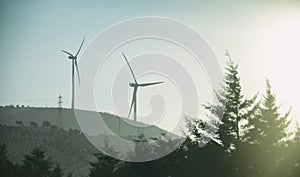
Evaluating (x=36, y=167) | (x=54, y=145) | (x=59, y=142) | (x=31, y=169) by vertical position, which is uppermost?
(x=59, y=142)

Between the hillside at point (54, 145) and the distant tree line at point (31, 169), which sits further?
the hillside at point (54, 145)

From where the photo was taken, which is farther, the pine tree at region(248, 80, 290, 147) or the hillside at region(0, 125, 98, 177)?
the hillside at region(0, 125, 98, 177)

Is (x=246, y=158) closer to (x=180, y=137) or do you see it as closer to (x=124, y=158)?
(x=180, y=137)

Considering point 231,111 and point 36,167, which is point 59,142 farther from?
point 231,111

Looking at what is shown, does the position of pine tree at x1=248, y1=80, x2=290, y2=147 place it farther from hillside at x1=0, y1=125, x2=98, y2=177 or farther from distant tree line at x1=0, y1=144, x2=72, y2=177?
hillside at x1=0, y1=125, x2=98, y2=177

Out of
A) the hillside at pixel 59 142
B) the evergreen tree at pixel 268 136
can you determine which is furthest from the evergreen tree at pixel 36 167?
the evergreen tree at pixel 268 136

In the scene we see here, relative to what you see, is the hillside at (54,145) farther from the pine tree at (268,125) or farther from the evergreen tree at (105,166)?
the pine tree at (268,125)

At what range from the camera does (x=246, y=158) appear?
106 ft

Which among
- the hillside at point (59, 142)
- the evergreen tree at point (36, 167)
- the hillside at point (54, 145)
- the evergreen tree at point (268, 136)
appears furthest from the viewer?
the hillside at point (54, 145)

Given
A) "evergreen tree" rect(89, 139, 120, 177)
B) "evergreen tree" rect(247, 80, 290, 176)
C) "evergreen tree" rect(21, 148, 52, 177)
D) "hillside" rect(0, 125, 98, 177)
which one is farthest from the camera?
"hillside" rect(0, 125, 98, 177)

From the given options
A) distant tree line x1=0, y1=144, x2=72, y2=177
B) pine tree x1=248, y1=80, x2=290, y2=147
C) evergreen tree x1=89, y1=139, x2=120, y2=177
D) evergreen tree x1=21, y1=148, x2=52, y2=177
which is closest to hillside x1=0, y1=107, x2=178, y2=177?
evergreen tree x1=21, y1=148, x2=52, y2=177

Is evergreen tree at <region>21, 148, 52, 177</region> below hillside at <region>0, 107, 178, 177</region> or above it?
below

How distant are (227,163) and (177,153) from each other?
750 centimetres

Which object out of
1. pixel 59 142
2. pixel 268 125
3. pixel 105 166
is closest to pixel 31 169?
pixel 105 166
